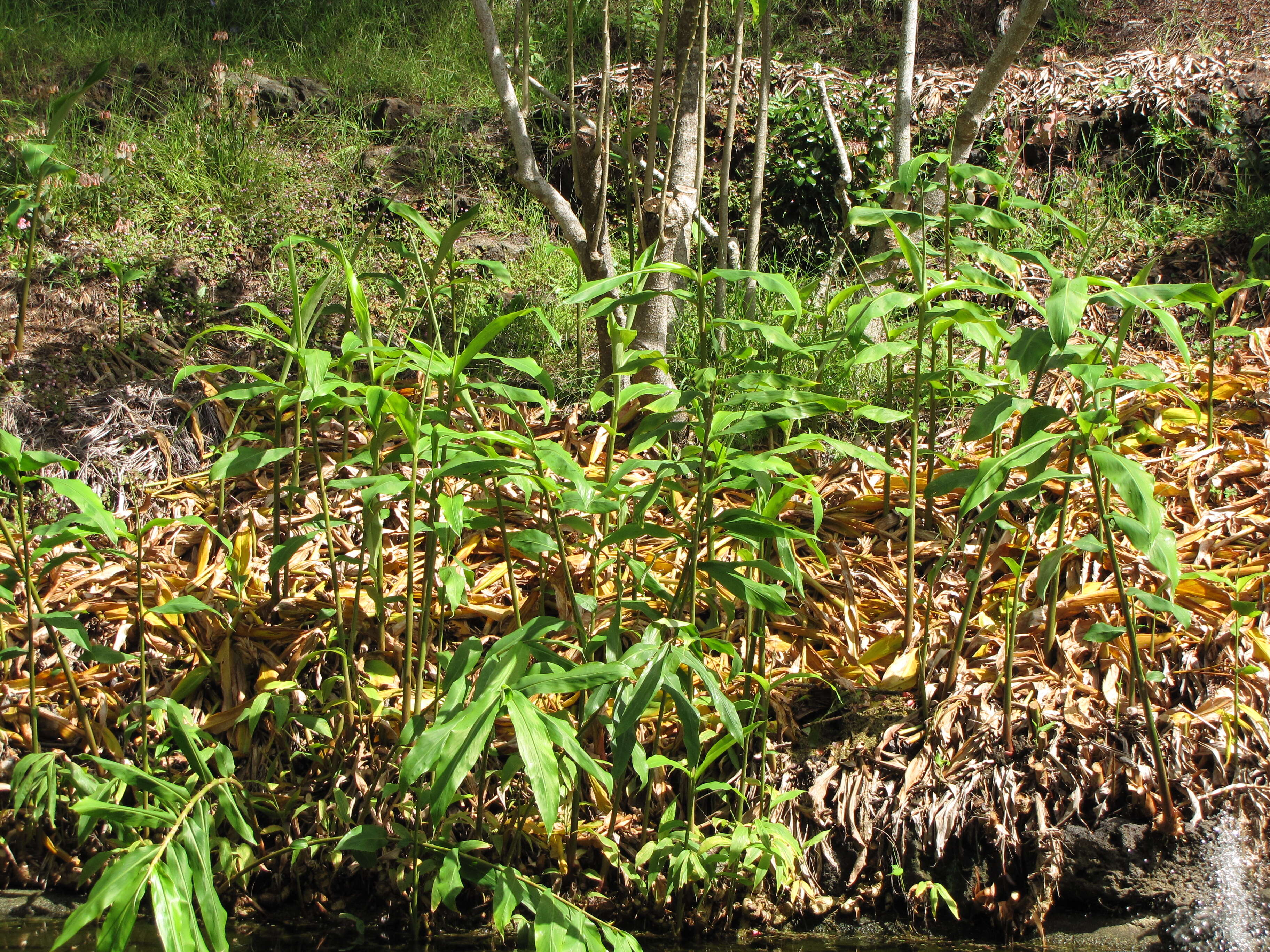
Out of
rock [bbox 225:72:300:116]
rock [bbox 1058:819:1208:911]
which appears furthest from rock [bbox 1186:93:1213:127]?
rock [bbox 225:72:300:116]

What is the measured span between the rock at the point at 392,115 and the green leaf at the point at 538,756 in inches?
165

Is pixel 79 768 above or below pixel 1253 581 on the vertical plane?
below

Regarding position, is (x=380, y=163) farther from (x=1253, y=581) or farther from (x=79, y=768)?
(x=1253, y=581)

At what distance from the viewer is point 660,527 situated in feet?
6.31

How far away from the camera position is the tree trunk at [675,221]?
3.16 metres

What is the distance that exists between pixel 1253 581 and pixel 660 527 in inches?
A: 61.0

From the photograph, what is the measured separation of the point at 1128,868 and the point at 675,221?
2232mm

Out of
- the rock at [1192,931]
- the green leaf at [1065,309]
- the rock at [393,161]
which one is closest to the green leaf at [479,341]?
the green leaf at [1065,309]

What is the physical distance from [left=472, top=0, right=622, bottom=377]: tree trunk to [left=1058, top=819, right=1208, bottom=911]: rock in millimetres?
1714

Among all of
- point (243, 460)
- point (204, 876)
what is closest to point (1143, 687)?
point (204, 876)

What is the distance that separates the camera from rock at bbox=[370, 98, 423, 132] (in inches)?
197

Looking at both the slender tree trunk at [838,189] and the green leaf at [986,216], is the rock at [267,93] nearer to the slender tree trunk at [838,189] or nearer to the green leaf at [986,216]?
the slender tree trunk at [838,189]

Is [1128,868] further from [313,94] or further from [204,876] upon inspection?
[313,94]

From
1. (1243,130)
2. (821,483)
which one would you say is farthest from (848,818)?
(1243,130)
